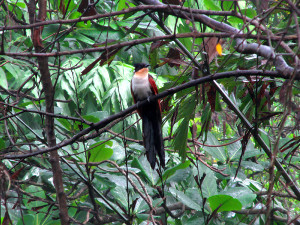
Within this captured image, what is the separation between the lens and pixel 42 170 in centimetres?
284

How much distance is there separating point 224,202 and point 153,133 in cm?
84

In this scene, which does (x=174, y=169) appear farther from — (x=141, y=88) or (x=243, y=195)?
(x=141, y=88)

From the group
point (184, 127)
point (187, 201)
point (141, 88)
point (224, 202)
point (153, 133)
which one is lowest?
point (187, 201)

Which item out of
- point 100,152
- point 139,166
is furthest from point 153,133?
point 100,152

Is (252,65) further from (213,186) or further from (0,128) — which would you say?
(0,128)

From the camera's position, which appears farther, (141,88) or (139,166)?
(141,88)

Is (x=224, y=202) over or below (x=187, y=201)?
over

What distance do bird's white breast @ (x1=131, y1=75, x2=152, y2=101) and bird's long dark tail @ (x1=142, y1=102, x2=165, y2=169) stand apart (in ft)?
0.76

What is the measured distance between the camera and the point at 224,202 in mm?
2059

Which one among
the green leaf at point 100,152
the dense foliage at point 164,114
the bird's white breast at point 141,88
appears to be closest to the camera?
the dense foliage at point 164,114

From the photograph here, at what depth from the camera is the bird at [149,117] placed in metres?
2.43

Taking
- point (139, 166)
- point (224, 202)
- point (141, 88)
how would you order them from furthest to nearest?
point (141, 88) → point (139, 166) → point (224, 202)

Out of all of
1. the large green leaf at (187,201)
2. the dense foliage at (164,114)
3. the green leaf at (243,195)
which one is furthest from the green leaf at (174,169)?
the green leaf at (243,195)

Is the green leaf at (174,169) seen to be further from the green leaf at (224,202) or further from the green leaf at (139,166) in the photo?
the green leaf at (224,202)
